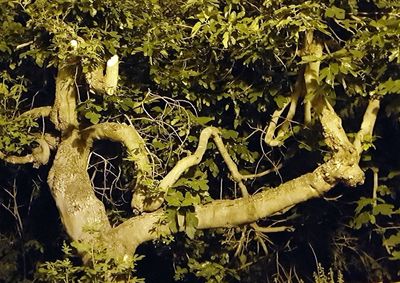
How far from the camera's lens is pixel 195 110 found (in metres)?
5.76

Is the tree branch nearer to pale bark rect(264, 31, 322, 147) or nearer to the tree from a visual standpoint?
the tree

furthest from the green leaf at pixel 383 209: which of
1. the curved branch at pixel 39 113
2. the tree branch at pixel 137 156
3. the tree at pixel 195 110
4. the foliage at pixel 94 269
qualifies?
the curved branch at pixel 39 113

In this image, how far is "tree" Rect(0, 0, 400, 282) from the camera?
495 centimetres

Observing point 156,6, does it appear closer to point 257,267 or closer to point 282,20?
point 282,20

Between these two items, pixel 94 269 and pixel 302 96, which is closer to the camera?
pixel 94 269

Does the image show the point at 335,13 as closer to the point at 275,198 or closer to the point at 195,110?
the point at 275,198

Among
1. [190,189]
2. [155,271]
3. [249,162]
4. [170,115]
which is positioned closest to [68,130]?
[170,115]

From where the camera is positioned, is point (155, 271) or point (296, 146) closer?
point (296, 146)

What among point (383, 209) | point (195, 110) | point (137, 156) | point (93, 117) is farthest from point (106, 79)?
point (383, 209)

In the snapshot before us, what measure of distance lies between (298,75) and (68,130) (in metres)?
1.84

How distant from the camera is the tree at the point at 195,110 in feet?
16.3

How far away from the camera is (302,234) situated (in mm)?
6691

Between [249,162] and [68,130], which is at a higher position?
[68,130]

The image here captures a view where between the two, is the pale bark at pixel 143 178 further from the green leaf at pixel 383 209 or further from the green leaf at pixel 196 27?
the green leaf at pixel 383 209
